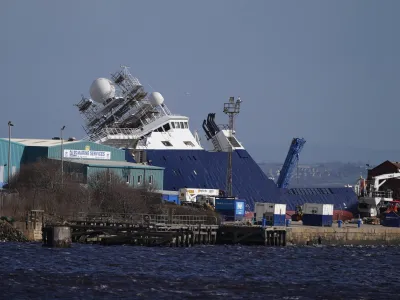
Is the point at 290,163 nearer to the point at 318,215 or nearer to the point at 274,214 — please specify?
the point at 318,215

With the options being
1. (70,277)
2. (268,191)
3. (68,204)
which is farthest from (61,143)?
(70,277)

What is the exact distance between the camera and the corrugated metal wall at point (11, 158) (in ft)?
266

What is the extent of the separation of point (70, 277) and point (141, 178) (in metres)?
34.8

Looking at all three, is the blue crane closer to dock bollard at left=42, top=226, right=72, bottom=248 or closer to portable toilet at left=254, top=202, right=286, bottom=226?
portable toilet at left=254, top=202, right=286, bottom=226

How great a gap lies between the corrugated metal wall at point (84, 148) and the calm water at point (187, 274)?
59.9 ft

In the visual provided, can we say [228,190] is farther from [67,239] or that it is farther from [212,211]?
[67,239]

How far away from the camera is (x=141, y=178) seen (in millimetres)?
84250

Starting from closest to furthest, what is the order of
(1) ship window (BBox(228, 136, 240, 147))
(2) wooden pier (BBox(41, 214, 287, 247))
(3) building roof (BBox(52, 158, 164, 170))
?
(2) wooden pier (BBox(41, 214, 287, 247))
(3) building roof (BBox(52, 158, 164, 170))
(1) ship window (BBox(228, 136, 240, 147))

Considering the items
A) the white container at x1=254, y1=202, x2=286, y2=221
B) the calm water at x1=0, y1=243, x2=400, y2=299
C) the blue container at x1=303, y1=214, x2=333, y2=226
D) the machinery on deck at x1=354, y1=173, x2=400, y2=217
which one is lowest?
the calm water at x1=0, y1=243, x2=400, y2=299

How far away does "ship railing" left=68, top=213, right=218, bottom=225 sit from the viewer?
70.9 metres

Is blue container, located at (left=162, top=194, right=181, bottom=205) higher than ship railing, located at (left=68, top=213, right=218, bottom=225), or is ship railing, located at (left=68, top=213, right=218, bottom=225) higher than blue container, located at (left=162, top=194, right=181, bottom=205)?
blue container, located at (left=162, top=194, right=181, bottom=205)

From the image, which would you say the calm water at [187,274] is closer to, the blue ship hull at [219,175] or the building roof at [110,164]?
the building roof at [110,164]

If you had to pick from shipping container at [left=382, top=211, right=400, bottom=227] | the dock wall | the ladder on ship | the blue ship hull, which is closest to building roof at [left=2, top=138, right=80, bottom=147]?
the blue ship hull

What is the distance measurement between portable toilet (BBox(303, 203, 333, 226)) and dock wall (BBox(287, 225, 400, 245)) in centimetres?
98
